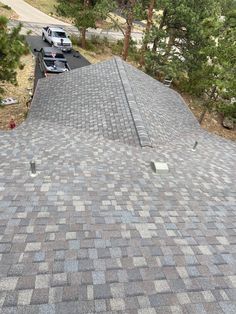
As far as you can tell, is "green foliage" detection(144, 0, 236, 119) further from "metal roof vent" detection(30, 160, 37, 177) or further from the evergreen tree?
"metal roof vent" detection(30, 160, 37, 177)

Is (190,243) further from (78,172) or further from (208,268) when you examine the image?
(78,172)

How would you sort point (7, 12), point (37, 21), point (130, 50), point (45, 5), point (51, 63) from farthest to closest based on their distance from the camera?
point (45, 5), point (37, 21), point (7, 12), point (130, 50), point (51, 63)

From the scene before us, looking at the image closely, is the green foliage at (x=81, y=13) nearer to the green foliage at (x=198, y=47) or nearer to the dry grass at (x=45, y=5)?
the green foliage at (x=198, y=47)

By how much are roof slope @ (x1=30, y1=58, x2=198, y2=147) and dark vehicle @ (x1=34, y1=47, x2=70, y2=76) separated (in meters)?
4.37

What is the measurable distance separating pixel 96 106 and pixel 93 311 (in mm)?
11537


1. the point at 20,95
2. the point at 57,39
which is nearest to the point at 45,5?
the point at 57,39

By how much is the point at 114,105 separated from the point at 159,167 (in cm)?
597

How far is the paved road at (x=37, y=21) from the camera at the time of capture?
42.0 meters

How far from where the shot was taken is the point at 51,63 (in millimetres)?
24156

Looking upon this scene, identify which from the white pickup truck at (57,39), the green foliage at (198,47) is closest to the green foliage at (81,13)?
the white pickup truck at (57,39)

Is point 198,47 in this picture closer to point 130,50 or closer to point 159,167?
point 130,50

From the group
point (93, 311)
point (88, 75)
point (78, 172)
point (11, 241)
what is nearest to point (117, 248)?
point (93, 311)

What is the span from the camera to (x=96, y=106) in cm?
1477

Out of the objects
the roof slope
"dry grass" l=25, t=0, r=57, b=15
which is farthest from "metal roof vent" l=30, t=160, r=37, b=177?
"dry grass" l=25, t=0, r=57, b=15
